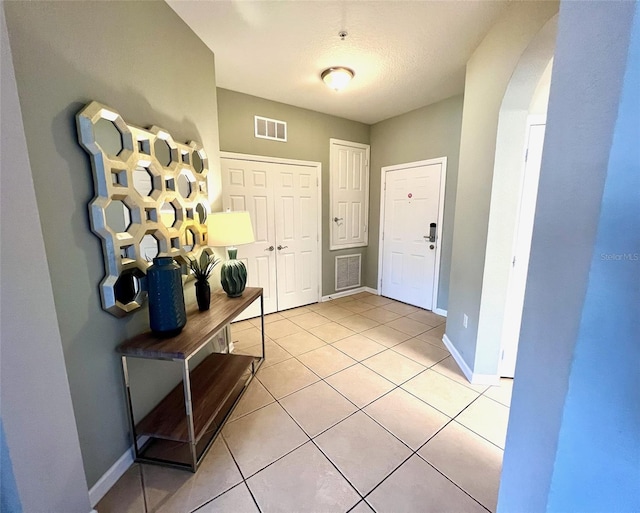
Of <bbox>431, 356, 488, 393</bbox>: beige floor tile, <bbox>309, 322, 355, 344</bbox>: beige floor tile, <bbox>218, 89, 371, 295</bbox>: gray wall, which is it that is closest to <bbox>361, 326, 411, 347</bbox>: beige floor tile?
<bbox>309, 322, 355, 344</bbox>: beige floor tile

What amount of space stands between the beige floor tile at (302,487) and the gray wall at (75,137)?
2.65 ft

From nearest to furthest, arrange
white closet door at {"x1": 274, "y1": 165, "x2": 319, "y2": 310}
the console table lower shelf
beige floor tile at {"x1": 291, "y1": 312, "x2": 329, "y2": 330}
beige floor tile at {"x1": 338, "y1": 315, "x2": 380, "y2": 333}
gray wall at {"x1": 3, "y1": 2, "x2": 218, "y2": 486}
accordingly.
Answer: gray wall at {"x1": 3, "y1": 2, "x2": 218, "y2": 486} → the console table lower shelf → beige floor tile at {"x1": 338, "y1": 315, "x2": 380, "y2": 333} → beige floor tile at {"x1": 291, "y1": 312, "x2": 329, "y2": 330} → white closet door at {"x1": 274, "y1": 165, "x2": 319, "y2": 310}

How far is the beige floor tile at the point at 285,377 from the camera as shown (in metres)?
2.12

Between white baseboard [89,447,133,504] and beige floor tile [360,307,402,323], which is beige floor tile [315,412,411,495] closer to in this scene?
white baseboard [89,447,133,504]

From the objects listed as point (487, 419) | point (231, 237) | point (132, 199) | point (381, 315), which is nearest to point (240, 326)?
point (231, 237)

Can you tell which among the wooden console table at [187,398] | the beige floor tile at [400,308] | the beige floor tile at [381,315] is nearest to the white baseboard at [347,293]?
the beige floor tile at [400,308]

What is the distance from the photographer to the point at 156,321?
1.41 m

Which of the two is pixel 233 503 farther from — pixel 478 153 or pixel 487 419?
pixel 478 153

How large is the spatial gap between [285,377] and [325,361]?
1.37ft

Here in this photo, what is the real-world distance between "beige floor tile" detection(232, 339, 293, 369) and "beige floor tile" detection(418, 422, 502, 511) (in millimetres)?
1387

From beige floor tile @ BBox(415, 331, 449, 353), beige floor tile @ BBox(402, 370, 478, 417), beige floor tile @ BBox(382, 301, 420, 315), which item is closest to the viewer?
beige floor tile @ BBox(402, 370, 478, 417)

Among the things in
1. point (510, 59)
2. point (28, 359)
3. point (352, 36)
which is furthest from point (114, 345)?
point (510, 59)

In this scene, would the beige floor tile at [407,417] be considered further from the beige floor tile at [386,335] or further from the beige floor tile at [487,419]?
the beige floor tile at [386,335]

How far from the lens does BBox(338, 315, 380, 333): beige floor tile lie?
10.6 feet
